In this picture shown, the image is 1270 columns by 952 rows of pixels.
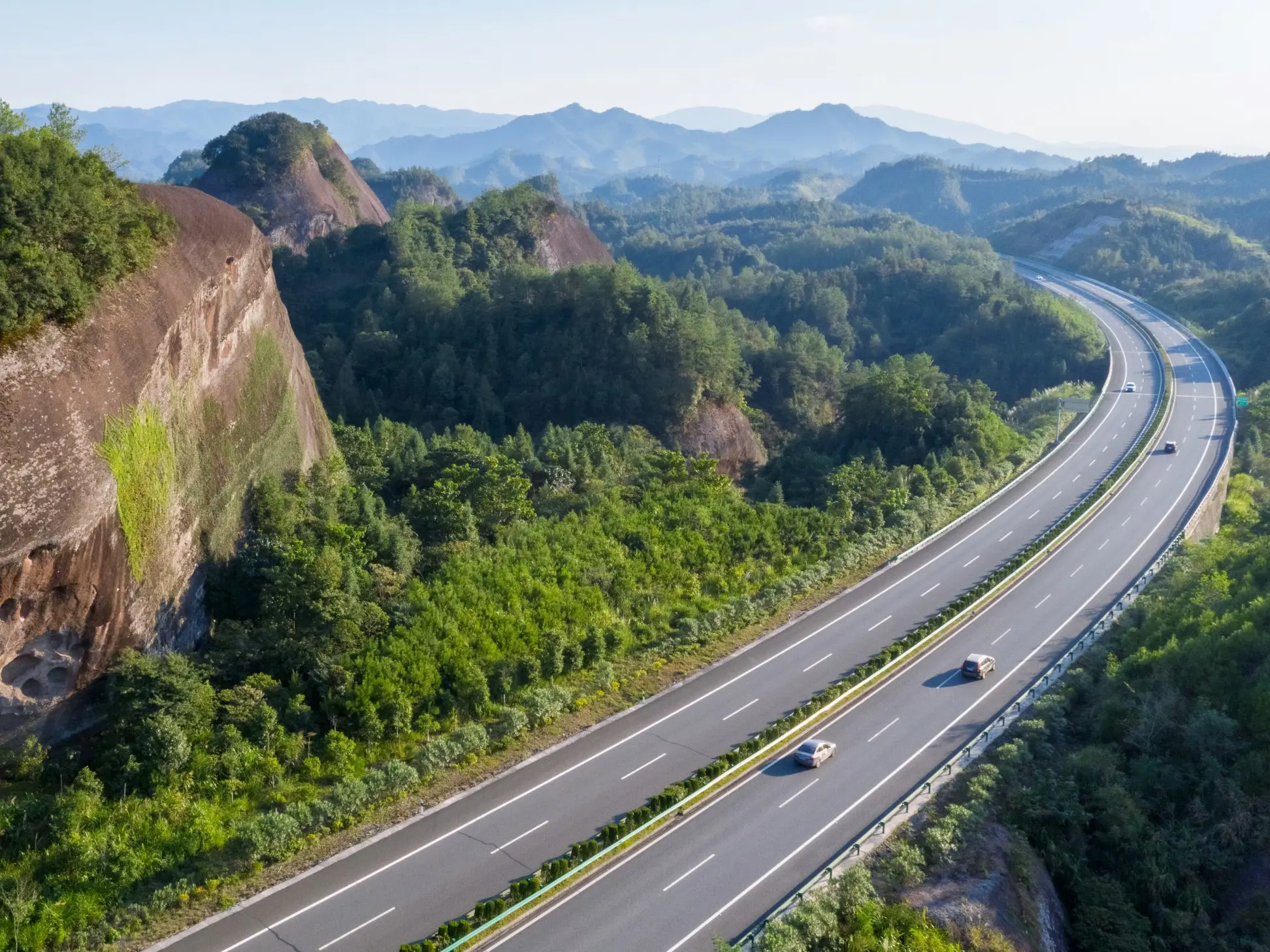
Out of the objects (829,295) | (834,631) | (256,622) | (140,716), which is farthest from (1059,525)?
(829,295)

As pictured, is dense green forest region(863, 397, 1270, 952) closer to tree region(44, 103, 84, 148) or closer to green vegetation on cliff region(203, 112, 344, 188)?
tree region(44, 103, 84, 148)

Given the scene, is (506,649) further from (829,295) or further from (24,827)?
(829,295)

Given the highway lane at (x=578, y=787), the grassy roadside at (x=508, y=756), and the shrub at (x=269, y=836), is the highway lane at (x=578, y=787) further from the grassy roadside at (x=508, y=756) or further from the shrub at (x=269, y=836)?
the shrub at (x=269, y=836)

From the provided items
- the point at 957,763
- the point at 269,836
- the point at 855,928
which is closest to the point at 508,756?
the point at 269,836


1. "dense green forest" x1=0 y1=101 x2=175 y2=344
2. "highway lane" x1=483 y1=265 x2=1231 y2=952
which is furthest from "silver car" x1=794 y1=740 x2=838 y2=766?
Answer: "dense green forest" x1=0 y1=101 x2=175 y2=344

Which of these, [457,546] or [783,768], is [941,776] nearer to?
[783,768]
